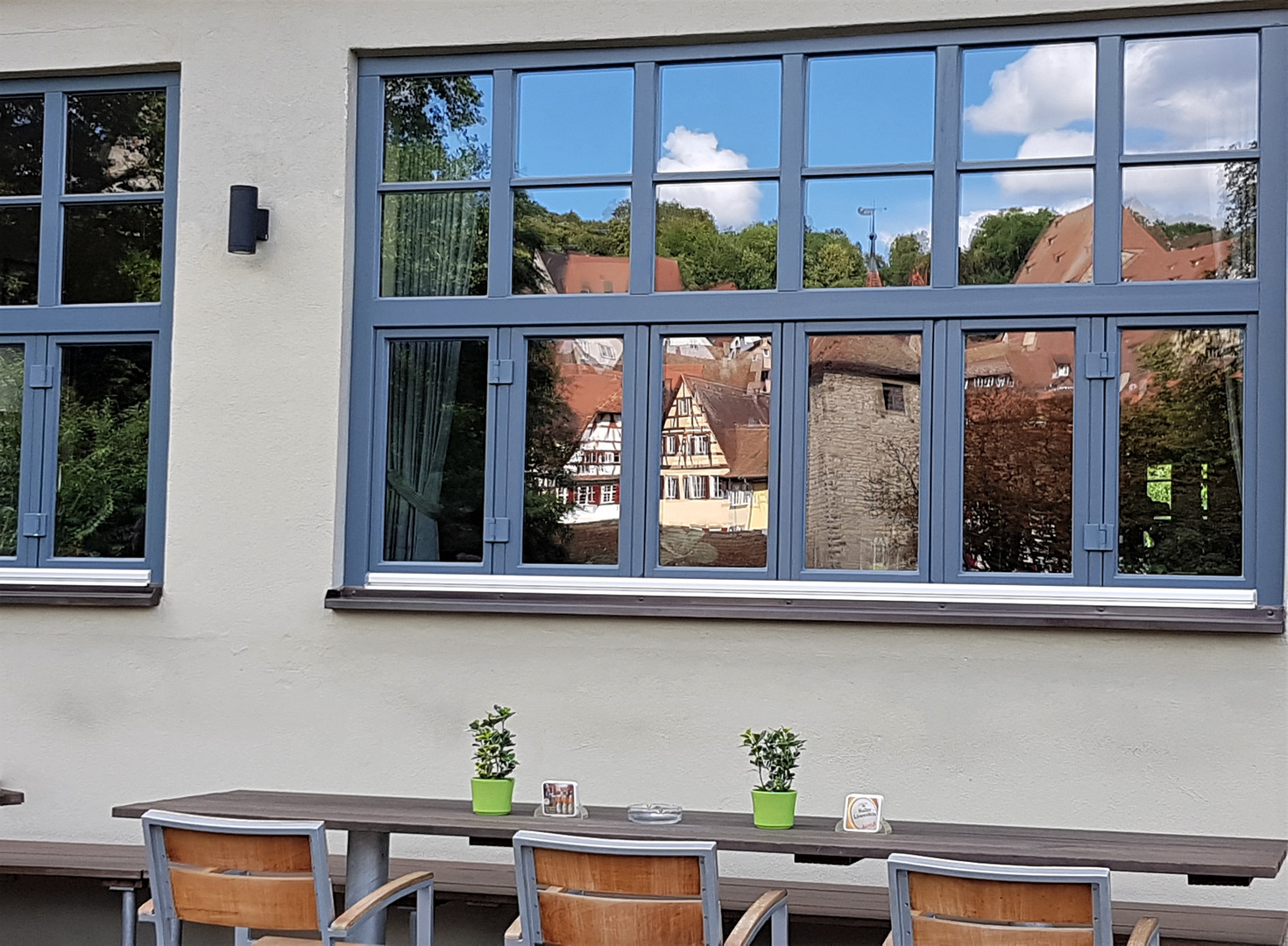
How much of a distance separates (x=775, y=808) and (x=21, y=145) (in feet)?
13.5

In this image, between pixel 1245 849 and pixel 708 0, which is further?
pixel 708 0

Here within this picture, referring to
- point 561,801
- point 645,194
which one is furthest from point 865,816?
point 645,194

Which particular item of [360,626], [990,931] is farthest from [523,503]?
[990,931]

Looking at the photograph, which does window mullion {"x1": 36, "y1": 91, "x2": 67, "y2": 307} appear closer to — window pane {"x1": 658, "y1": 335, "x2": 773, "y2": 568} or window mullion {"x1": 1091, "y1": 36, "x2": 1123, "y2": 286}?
window pane {"x1": 658, "y1": 335, "x2": 773, "y2": 568}

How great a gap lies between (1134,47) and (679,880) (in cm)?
329

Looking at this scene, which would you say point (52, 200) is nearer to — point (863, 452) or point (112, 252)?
point (112, 252)

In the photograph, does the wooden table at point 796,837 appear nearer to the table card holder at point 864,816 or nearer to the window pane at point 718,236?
the table card holder at point 864,816

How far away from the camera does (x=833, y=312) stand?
5.83 metres

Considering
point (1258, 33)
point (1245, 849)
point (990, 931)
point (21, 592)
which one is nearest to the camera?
point (990, 931)

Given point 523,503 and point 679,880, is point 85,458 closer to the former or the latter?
point 523,503

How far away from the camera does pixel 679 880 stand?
4184mm

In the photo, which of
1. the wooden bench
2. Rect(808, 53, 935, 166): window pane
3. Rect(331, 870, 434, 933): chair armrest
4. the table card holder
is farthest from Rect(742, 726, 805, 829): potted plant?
Rect(808, 53, 935, 166): window pane

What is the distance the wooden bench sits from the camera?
4.91 meters

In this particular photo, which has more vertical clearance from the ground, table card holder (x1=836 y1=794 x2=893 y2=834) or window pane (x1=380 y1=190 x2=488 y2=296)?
window pane (x1=380 y1=190 x2=488 y2=296)
